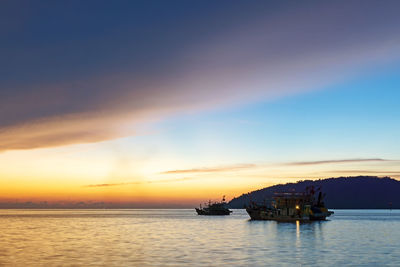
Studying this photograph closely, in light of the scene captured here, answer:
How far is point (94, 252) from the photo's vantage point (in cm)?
7462

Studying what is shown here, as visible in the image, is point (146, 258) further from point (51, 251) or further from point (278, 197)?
point (278, 197)

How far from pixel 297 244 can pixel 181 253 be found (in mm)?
29072

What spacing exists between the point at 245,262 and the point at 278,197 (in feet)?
441

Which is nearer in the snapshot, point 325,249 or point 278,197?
point 325,249

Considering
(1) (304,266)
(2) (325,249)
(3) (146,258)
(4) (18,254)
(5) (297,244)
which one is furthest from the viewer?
(5) (297,244)

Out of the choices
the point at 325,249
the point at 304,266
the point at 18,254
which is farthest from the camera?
the point at 325,249

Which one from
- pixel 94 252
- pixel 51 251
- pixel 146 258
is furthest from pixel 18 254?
pixel 146 258

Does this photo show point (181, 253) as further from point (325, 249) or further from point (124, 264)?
point (325, 249)

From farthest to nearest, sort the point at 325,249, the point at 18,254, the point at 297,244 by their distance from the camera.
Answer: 1. the point at 297,244
2. the point at 325,249
3. the point at 18,254

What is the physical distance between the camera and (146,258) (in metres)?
66.8

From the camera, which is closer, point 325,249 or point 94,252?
point 94,252

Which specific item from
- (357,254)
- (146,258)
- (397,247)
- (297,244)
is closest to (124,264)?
(146,258)

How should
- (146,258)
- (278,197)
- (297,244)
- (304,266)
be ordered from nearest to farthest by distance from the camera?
(304,266), (146,258), (297,244), (278,197)

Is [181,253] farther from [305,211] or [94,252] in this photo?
[305,211]
